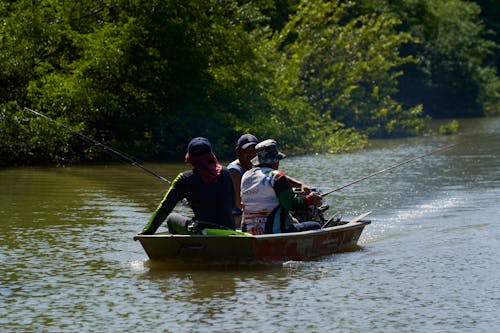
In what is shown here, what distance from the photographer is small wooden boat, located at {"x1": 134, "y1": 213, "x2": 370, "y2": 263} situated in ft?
40.6

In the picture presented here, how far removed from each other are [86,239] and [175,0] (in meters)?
13.1

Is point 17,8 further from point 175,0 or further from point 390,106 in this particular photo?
point 390,106

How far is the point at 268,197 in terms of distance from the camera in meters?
12.8

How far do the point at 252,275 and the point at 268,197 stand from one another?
3.16ft

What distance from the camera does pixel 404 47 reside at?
52281 mm

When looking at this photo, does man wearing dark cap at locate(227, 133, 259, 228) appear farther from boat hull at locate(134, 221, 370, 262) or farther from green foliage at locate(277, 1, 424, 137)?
green foliage at locate(277, 1, 424, 137)

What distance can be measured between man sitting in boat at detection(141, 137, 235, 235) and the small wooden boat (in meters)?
0.20

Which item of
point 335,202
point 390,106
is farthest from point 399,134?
point 335,202

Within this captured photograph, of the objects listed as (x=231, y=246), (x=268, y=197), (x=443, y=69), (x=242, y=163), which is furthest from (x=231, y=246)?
(x=443, y=69)

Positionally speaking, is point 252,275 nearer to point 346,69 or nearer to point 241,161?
point 241,161

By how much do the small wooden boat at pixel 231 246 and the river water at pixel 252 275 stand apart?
14 centimetres

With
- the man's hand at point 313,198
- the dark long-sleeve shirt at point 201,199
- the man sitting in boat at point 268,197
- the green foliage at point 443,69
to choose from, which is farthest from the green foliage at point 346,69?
the dark long-sleeve shirt at point 201,199

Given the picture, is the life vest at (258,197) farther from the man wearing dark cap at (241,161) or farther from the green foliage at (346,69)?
the green foliage at (346,69)

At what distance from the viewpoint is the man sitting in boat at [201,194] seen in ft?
40.7
